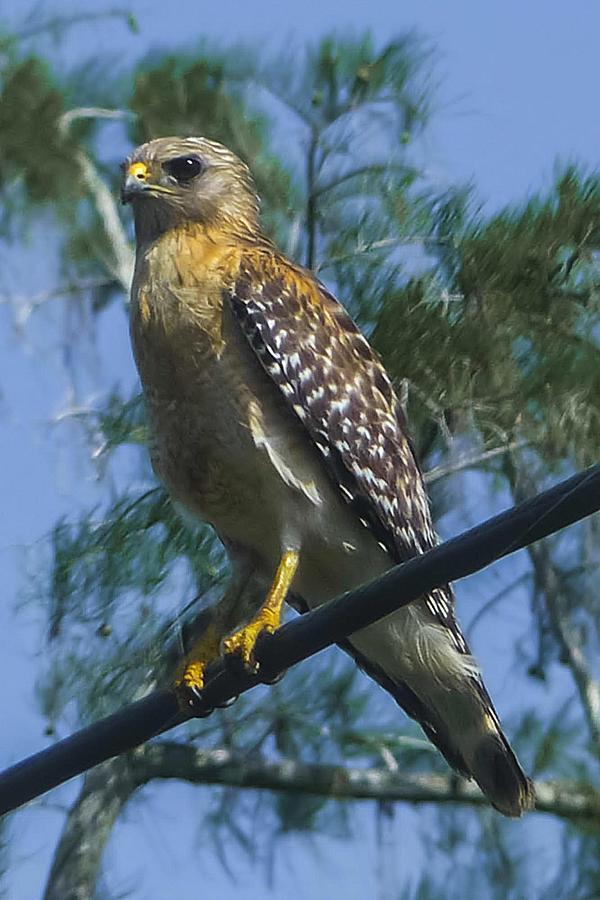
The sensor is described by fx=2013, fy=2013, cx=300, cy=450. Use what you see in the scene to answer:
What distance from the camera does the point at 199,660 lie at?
4277 millimetres

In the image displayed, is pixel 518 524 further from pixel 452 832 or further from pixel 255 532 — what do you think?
pixel 452 832

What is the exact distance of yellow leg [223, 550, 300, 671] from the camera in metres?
3.97

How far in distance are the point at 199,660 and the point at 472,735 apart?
2.08ft

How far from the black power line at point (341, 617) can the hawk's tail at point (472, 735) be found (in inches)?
28.4

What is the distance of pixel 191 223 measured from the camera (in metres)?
4.61

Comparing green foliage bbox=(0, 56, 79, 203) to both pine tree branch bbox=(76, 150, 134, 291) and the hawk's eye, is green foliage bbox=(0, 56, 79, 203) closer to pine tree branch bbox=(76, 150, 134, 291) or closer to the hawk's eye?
pine tree branch bbox=(76, 150, 134, 291)

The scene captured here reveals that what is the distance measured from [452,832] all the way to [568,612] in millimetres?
829

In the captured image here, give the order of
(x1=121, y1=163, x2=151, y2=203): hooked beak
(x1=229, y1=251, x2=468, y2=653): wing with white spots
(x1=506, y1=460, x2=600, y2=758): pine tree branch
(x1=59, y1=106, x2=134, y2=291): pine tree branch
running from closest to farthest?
(x1=229, y1=251, x2=468, y2=653): wing with white spots
(x1=121, y1=163, x2=151, y2=203): hooked beak
(x1=506, y1=460, x2=600, y2=758): pine tree branch
(x1=59, y1=106, x2=134, y2=291): pine tree branch

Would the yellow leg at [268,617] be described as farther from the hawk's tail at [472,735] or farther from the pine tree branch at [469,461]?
the pine tree branch at [469,461]

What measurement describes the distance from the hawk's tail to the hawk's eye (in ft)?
3.79

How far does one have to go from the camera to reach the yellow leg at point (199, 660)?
164 inches

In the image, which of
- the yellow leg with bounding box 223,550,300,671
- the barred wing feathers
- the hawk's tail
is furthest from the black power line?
the hawk's tail

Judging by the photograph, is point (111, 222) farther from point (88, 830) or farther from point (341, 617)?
point (341, 617)

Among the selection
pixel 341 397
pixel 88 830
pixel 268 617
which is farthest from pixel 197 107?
pixel 268 617
